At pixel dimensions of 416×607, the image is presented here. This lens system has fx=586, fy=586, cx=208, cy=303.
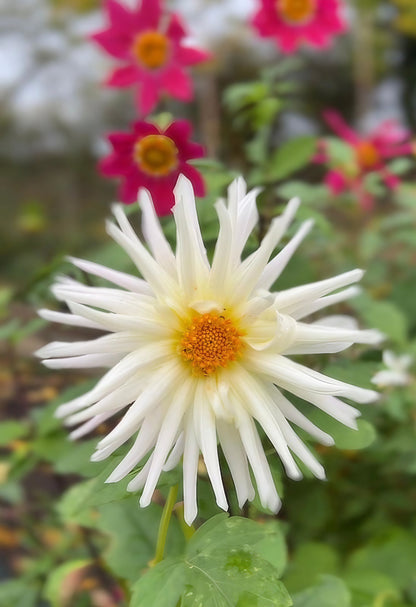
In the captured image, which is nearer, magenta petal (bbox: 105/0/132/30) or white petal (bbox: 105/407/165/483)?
white petal (bbox: 105/407/165/483)

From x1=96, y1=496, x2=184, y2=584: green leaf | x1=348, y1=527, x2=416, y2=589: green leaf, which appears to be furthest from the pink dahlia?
x1=96, y1=496, x2=184, y2=584: green leaf

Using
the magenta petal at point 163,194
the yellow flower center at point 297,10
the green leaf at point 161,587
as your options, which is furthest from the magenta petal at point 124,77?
the green leaf at point 161,587

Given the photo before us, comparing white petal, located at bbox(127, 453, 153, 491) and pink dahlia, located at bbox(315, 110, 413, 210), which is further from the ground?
pink dahlia, located at bbox(315, 110, 413, 210)

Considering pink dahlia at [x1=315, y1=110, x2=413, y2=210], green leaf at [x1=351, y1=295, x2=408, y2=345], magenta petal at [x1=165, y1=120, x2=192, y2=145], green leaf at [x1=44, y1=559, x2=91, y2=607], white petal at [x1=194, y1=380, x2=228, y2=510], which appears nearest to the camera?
white petal at [x1=194, y1=380, x2=228, y2=510]

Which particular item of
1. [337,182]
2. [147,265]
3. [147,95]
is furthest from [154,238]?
[337,182]

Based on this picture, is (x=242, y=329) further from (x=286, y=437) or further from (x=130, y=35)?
(x=130, y=35)

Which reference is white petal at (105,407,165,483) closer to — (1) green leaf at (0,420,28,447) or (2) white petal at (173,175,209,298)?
(2) white petal at (173,175,209,298)

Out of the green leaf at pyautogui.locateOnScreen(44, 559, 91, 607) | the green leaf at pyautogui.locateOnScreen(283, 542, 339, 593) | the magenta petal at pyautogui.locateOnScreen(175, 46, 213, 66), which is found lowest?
the green leaf at pyautogui.locateOnScreen(283, 542, 339, 593)

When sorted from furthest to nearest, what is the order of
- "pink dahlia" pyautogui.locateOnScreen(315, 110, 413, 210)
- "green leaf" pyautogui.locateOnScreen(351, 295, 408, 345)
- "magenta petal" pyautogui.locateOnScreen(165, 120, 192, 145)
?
"pink dahlia" pyautogui.locateOnScreen(315, 110, 413, 210) < "green leaf" pyautogui.locateOnScreen(351, 295, 408, 345) < "magenta petal" pyautogui.locateOnScreen(165, 120, 192, 145)
